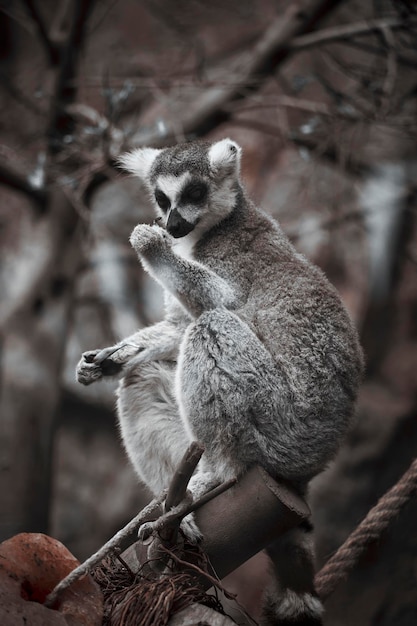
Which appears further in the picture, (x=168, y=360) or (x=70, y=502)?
(x=70, y=502)

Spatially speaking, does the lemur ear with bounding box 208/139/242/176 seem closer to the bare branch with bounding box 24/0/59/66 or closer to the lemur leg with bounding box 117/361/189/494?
the lemur leg with bounding box 117/361/189/494

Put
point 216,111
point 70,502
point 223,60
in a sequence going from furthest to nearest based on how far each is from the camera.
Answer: point 223,60
point 70,502
point 216,111

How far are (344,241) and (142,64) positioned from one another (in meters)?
4.08

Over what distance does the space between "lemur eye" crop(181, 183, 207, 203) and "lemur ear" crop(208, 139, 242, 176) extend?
209 mm

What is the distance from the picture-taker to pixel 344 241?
10766 millimetres

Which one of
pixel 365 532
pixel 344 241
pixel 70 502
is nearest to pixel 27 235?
pixel 70 502

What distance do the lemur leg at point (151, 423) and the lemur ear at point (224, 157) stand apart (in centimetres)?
149

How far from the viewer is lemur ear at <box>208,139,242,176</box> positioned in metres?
4.94

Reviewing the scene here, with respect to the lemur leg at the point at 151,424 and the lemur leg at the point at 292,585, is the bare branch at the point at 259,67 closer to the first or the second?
the lemur leg at the point at 151,424

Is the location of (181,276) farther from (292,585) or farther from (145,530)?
(292,585)

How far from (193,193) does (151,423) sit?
1595 millimetres

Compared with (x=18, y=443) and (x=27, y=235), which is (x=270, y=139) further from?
(x=18, y=443)

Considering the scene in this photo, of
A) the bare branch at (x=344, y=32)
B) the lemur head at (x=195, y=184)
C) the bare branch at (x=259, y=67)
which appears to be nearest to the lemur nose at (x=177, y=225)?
the lemur head at (x=195, y=184)

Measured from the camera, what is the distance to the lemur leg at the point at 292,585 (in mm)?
3871
